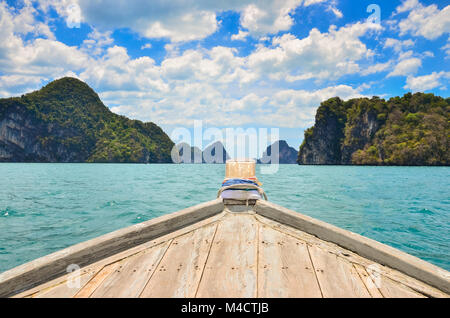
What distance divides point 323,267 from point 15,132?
146 meters

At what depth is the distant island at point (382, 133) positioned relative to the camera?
7375cm

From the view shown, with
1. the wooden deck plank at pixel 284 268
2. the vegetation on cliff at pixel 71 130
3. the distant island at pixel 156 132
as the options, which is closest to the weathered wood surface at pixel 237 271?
the wooden deck plank at pixel 284 268

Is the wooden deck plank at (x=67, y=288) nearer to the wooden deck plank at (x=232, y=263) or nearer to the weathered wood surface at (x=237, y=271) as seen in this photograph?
the weathered wood surface at (x=237, y=271)

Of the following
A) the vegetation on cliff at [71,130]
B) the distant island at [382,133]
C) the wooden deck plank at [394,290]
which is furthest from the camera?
the vegetation on cliff at [71,130]

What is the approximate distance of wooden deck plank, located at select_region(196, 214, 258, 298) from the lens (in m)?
1.67

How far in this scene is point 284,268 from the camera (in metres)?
1.92

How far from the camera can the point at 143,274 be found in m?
1.86

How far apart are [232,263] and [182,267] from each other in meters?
0.37

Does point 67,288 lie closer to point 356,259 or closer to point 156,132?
point 356,259

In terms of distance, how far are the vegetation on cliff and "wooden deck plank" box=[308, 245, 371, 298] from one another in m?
134

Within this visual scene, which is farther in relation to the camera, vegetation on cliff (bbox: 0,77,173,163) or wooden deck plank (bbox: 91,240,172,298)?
vegetation on cliff (bbox: 0,77,173,163)

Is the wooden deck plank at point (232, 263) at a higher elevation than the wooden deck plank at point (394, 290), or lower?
higher

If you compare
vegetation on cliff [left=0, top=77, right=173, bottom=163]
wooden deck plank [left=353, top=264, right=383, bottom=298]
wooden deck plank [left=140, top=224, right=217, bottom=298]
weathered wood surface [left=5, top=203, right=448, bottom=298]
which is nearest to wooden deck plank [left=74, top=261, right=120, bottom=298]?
weathered wood surface [left=5, top=203, right=448, bottom=298]

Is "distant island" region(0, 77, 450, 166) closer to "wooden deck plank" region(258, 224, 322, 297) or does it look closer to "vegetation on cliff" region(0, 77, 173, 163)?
"vegetation on cliff" region(0, 77, 173, 163)
